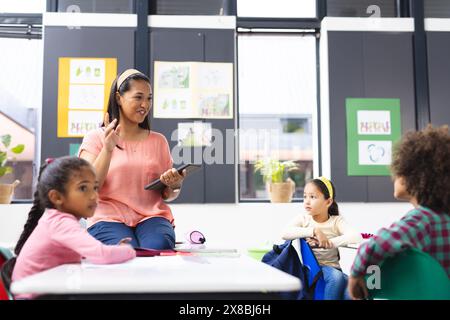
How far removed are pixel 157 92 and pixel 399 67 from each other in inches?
89.0

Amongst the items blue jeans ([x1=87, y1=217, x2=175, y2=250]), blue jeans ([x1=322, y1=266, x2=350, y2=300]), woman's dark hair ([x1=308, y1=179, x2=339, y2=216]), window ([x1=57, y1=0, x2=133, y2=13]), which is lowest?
blue jeans ([x1=322, y1=266, x2=350, y2=300])

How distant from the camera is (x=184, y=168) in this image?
206cm

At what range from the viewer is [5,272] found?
1.35 metres

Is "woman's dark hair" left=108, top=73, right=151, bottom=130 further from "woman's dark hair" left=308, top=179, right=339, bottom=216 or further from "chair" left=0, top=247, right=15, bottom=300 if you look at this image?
"woman's dark hair" left=308, top=179, right=339, bottom=216

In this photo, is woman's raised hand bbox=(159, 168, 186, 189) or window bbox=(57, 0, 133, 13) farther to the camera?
window bbox=(57, 0, 133, 13)

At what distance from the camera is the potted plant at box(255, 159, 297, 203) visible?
177 inches

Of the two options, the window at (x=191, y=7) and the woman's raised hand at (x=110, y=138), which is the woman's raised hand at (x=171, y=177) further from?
the window at (x=191, y=7)

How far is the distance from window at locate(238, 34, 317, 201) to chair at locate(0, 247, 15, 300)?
3.29 metres

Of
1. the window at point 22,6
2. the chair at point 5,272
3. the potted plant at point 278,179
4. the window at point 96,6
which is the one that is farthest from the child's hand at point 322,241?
the window at point 22,6

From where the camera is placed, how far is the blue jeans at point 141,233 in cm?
189

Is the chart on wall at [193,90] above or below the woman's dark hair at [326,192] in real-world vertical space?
above

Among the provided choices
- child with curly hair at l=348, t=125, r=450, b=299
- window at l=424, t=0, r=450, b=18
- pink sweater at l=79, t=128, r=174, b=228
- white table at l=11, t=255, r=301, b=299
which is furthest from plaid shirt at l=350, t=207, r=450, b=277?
Result: window at l=424, t=0, r=450, b=18

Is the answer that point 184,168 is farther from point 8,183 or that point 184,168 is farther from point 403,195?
point 8,183

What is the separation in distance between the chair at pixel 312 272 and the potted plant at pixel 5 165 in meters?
3.03
